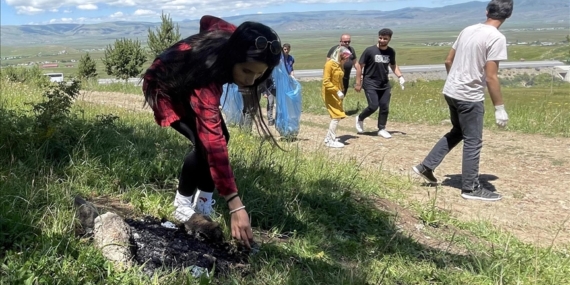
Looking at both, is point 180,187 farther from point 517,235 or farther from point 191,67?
point 517,235

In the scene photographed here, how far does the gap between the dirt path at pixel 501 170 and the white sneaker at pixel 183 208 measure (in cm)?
255

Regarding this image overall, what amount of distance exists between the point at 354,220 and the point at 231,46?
79.9 inches

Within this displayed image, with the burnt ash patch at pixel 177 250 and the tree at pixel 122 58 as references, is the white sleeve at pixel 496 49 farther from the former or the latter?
the tree at pixel 122 58

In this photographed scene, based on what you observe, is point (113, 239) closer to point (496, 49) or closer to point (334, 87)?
point (496, 49)

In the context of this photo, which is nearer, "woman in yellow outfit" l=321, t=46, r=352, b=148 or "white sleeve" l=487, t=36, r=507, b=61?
"white sleeve" l=487, t=36, r=507, b=61

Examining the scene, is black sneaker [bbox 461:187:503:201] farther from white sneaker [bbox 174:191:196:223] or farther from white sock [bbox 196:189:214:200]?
white sneaker [bbox 174:191:196:223]

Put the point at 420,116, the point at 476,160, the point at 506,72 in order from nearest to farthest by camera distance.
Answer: the point at 476,160, the point at 420,116, the point at 506,72

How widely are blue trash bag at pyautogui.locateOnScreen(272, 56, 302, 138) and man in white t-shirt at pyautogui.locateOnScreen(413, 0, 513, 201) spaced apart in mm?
3332

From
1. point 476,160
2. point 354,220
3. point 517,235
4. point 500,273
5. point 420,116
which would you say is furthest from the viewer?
point 420,116

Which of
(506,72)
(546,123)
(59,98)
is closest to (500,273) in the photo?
(59,98)

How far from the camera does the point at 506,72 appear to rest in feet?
212

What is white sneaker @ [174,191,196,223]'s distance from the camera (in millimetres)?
3260

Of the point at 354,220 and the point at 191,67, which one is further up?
the point at 191,67

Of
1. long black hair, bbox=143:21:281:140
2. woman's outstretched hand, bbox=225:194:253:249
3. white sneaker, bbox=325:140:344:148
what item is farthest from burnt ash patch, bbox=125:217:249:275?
white sneaker, bbox=325:140:344:148
